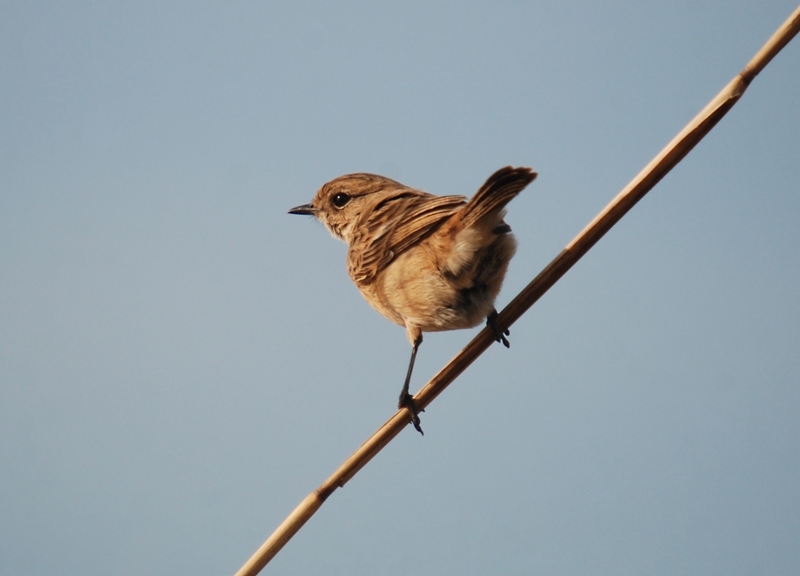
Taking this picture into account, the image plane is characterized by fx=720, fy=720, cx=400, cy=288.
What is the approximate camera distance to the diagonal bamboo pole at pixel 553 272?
2.31m

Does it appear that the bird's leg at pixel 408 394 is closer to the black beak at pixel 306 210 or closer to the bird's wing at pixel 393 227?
the bird's wing at pixel 393 227

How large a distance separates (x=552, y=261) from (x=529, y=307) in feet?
0.85

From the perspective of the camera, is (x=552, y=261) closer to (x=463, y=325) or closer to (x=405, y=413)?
(x=405, y=413)

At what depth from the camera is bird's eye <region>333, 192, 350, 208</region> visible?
6.12 m

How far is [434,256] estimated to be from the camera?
4.25 metres

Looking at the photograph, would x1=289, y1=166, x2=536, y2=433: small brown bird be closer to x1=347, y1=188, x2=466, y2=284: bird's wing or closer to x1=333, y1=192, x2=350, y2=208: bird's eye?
x1=347, y1=188, x2=466, y2=284: bird's wing

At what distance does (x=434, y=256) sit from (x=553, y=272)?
1438 millimetres

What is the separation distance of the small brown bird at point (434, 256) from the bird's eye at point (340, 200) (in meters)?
0.67

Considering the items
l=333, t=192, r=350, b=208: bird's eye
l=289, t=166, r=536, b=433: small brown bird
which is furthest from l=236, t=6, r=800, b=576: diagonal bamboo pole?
l=333, t=192, r=350, b=208: bird's eye

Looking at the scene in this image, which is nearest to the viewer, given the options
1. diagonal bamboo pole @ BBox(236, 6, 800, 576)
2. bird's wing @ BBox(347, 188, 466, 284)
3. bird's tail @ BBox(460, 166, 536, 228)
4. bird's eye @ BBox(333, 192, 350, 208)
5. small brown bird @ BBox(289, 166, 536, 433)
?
diagonal bamboo pole @ BBox(236, 6, 800, 576)

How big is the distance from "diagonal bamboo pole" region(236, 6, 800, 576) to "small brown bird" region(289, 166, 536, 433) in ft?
0.86

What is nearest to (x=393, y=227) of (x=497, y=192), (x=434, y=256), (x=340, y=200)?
(x=434, y=256)

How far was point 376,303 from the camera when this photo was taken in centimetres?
504

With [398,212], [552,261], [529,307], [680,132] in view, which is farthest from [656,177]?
[398,212]
